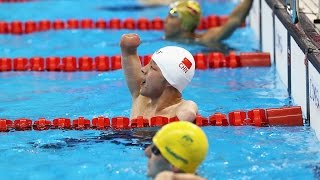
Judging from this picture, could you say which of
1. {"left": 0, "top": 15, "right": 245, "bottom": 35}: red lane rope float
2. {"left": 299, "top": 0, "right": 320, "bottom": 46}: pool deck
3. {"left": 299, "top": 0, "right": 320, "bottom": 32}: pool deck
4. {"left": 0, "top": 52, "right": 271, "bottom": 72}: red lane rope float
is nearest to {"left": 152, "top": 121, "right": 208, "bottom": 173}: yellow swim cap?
{"left": 299, "top": 0, "right": 320, "bottom": 46}: pool deck

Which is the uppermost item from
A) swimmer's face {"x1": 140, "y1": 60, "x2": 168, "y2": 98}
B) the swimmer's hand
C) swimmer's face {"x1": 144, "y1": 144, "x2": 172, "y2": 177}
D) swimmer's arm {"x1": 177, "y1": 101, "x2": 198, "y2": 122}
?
the swimmer's hand

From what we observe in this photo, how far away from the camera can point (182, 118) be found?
16.6ft

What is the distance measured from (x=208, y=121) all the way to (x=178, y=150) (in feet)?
6.62

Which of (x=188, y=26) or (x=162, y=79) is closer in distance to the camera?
(x=162, y=79)

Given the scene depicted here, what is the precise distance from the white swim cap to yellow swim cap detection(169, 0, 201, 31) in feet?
10.1

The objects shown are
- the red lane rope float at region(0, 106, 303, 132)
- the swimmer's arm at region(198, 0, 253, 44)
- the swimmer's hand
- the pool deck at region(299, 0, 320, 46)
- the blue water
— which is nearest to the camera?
the blue water

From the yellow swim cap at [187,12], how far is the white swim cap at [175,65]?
308 cm

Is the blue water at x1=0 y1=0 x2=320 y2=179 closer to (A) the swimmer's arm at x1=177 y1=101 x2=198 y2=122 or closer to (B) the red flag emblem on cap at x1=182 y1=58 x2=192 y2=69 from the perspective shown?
(A) the swimmer's arm at x1=177 y1=101 x2=198 y2=122

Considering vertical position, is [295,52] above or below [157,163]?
above

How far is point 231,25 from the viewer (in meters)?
8.22

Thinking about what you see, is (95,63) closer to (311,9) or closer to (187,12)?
(187,12)

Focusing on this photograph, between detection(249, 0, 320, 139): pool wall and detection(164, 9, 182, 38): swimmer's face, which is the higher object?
detection(164, 9, 182, 38): swimmer's face

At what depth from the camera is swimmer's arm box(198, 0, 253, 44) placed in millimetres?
8094

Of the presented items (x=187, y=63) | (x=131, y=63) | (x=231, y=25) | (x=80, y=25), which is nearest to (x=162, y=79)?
(x=187, y=63)
